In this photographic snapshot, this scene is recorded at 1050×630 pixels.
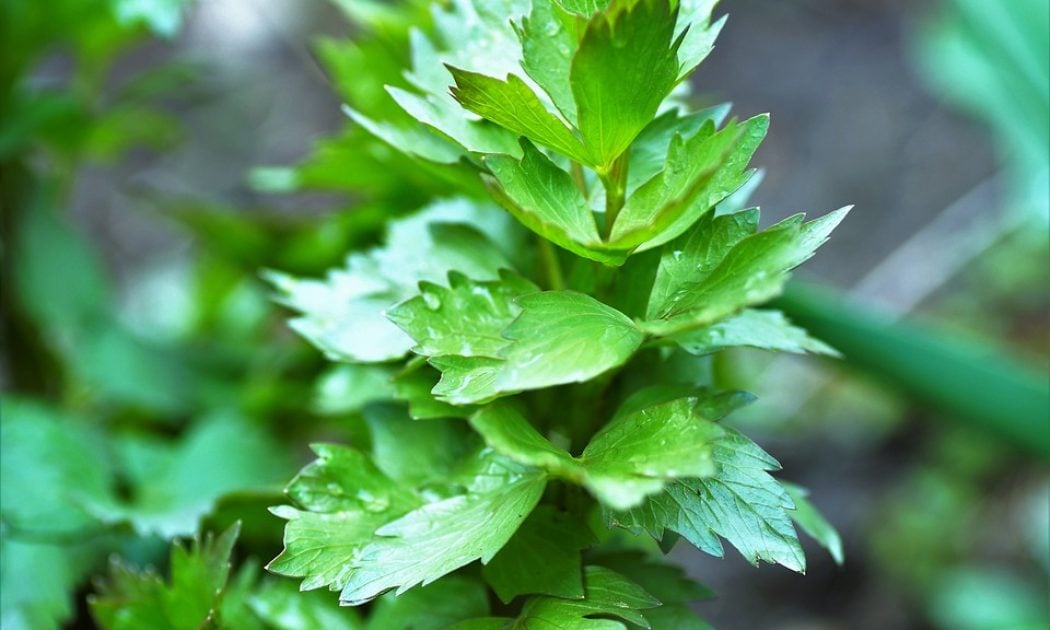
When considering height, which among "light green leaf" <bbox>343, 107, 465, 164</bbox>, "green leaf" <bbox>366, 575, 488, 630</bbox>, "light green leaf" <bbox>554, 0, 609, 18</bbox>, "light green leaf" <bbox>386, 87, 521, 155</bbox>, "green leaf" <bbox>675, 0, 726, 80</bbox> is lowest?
"green leaf" <bbox>366, 575, 488, 630</bbox>

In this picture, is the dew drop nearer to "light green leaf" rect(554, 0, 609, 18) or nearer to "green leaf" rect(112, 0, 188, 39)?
"light green leaf" rect(554, 0, 609, 18)

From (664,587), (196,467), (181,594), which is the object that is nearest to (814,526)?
(664,587)

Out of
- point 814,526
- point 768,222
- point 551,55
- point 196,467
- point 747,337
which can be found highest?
point 551,55

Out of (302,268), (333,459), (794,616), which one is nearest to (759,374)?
(794,616)

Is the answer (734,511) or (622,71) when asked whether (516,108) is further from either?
(734,511)

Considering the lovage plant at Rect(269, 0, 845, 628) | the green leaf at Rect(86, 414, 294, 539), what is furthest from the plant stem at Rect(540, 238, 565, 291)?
the green leaf at Rect(86, 414, 294, 539)

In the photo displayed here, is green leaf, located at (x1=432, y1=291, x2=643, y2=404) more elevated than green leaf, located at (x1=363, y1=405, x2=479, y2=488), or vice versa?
green leaf, located at (x1=432, y1=291, x2=643, y2=404)

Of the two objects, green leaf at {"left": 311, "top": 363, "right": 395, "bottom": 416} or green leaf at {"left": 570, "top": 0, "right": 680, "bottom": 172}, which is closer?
green leaf at {"left": 570, "top": 0, "right": 680, "bottom": 172}
